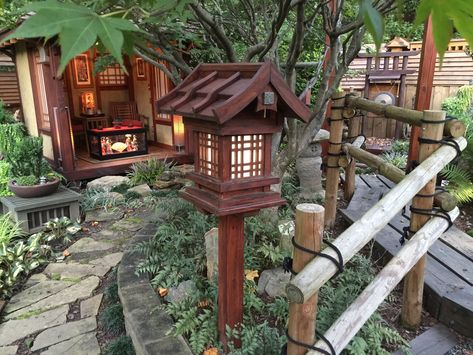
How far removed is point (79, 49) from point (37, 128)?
25.7 feet

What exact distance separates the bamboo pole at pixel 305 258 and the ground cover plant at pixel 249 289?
416 mm

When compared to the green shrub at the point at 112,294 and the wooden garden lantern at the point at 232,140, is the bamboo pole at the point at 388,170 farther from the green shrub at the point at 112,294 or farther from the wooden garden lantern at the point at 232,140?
the green shrub at the point at 112,294

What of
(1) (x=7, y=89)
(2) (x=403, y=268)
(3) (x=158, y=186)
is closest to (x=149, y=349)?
(2) (x=403, y=268)

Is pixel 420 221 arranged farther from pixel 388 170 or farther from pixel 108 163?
pixel 108 163

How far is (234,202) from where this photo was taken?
1.87 m

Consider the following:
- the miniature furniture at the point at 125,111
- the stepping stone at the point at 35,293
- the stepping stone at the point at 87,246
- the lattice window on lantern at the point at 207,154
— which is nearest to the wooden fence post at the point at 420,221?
the lattice window on lantern at the point at 207,154

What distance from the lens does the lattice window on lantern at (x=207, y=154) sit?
75.0 inches

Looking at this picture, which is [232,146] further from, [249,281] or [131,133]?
[131,133]

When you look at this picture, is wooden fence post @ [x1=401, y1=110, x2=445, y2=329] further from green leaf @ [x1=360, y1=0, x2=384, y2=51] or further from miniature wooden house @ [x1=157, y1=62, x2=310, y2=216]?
green leaf @ [x1=360, y1=0, x2=384, y2=51]

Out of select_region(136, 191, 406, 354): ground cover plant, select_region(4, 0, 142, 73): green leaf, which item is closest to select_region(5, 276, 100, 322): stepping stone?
select_region(136, 191, 406, 354): ground cover plant

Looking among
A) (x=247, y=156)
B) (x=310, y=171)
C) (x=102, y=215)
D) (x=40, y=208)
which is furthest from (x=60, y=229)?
(x=247, y=156)

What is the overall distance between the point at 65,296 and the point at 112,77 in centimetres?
710

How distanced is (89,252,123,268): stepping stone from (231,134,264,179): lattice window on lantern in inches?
102

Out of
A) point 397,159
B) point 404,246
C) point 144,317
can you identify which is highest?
point 404,246
